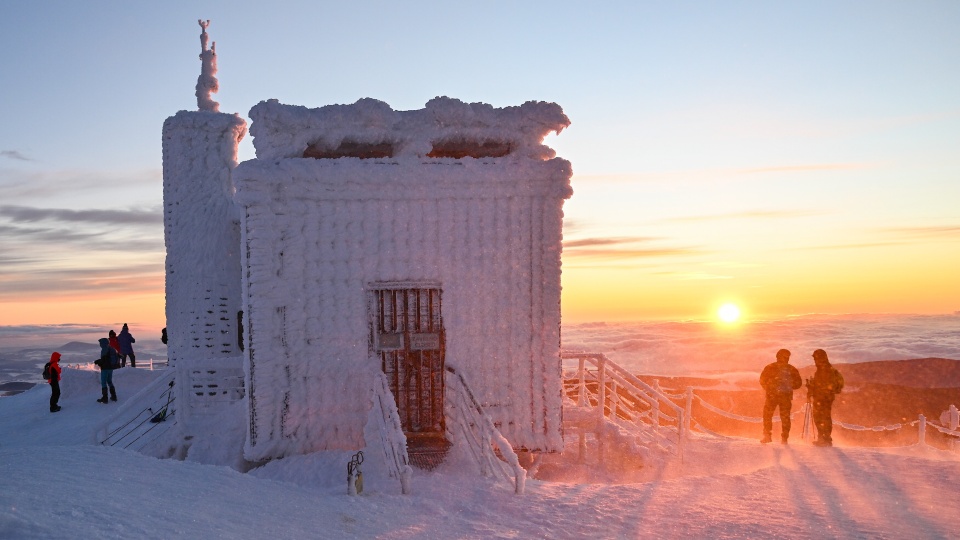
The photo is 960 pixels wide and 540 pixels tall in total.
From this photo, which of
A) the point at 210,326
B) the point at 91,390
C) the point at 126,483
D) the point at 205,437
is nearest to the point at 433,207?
the point at 126,483

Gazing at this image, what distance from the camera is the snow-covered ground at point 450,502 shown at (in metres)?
5.42

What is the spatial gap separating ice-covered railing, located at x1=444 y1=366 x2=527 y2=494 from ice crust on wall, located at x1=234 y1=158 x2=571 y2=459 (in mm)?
320

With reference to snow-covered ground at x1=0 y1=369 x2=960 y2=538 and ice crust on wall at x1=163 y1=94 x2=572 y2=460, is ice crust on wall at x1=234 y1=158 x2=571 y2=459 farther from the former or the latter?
snow-covered ground at x1=0 y1=369 x2=960 y2=538

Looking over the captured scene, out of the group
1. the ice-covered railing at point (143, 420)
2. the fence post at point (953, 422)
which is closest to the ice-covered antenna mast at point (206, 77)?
the ice-covered railing at point (143, 420)

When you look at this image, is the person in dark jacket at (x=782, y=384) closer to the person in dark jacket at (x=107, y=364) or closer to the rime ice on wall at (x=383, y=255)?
the rime ice on wall at (x=383, y=255)

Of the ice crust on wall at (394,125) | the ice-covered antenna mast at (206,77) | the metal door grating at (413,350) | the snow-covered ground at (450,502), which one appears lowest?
the snow-covered ground at (450,502)

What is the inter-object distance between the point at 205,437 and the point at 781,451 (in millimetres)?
11094

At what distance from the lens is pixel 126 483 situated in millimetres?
6559

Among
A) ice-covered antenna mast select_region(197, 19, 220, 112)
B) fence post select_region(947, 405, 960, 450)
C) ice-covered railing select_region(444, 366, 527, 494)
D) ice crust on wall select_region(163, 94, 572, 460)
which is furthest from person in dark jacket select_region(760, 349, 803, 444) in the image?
ice-covered antenna mast select_region(197, 19, 220, 112)

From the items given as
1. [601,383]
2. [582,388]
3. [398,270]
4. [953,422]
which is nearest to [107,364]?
[398,270]

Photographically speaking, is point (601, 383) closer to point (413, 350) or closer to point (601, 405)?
point (601, 405)

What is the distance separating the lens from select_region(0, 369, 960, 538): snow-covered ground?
5.42 metres

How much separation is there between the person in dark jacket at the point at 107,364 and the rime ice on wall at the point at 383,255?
10.2 m

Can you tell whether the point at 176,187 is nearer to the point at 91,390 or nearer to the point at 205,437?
the point at 205,437
